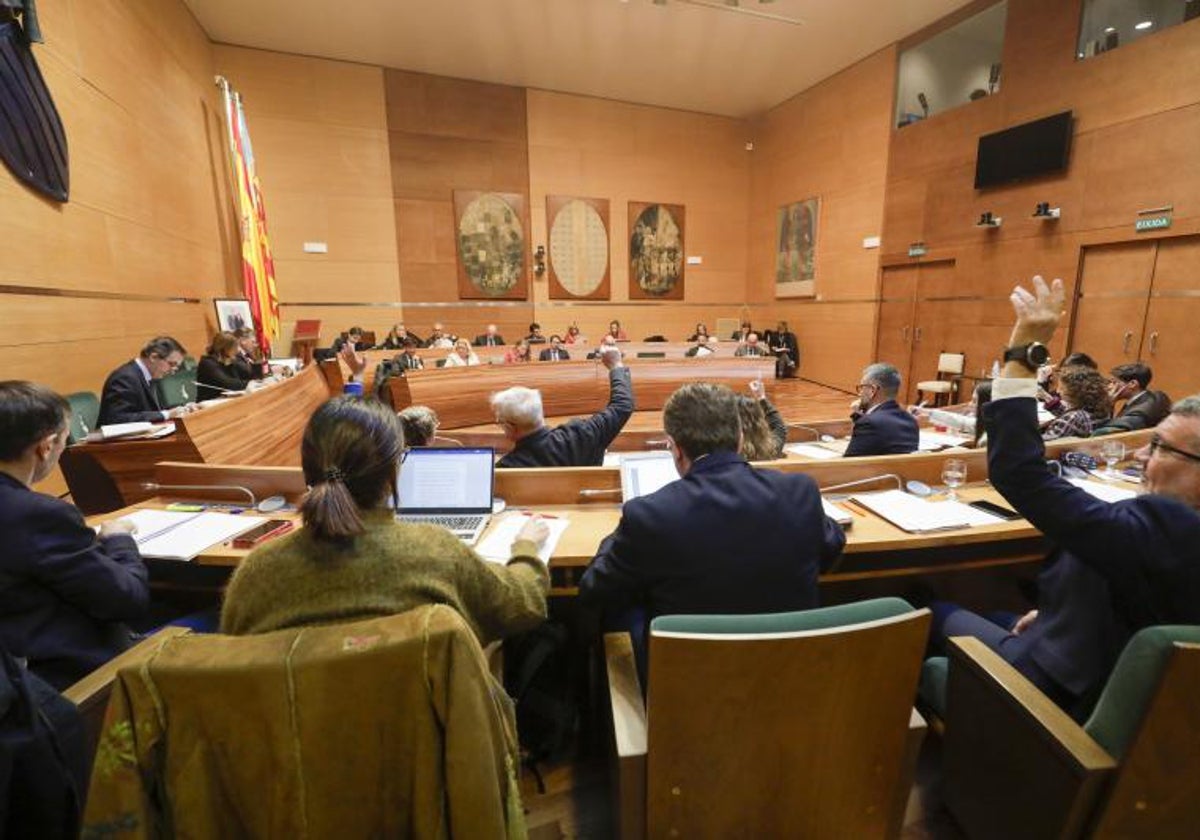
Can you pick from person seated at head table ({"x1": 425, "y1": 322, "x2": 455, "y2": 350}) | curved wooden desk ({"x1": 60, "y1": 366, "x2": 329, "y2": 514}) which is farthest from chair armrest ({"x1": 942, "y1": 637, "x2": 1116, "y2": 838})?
person seated at head table ({"x1": 425, "y1": 322, "x2": 455, "y2": 350})

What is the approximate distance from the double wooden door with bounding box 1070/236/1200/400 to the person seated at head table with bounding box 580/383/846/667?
6.26 metres

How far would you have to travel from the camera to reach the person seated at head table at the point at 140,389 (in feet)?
12.4

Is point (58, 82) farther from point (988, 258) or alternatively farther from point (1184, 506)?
point (988, 258)

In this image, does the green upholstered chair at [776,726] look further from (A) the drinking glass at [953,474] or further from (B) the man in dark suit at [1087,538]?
(A) the drinking glass at [953,474]

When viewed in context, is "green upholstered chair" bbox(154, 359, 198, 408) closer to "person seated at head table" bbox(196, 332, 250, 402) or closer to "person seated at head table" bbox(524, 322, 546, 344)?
"person seated at head table" bbox(196, 332, 250, 402)

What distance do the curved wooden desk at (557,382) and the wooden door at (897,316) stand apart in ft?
10.5

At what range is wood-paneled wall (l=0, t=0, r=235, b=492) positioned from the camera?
12.3ft

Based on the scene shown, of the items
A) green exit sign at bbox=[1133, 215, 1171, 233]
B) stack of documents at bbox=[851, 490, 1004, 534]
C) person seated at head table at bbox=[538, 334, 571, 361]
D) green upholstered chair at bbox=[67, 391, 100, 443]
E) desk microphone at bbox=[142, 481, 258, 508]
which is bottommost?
stack of documents at bbox=[851, 490, 1004, 534]

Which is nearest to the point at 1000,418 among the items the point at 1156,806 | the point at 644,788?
the point at 1156,806

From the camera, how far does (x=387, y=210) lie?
30.2 ft

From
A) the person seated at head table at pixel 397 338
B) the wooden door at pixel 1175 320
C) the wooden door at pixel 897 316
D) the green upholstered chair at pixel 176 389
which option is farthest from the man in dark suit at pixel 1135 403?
the person seated at head table at pixel 397 338

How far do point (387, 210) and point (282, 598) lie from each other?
31.1 feet

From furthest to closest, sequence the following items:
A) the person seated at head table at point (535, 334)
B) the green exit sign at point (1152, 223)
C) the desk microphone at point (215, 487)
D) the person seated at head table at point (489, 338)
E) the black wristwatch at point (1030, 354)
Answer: the person seated at head table at point (535, 334) < the person seated at head table at point (489, 338) < the green exit sign at point (1152, 223) < the desk microphone at point (215, 487) < the black wristwatch at point (1030, 354)

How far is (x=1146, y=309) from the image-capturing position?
5566 millimetres
